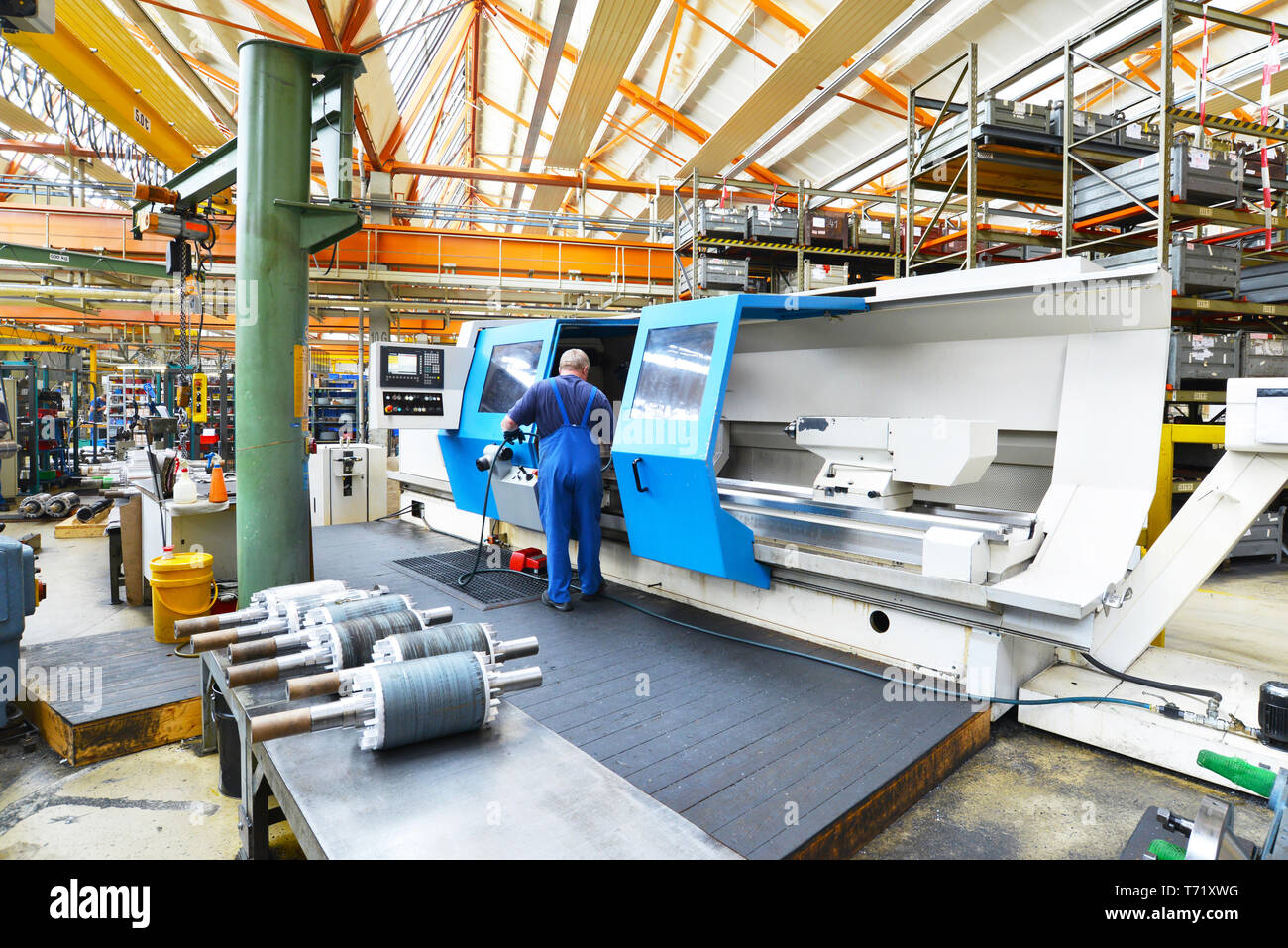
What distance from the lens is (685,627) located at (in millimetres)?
3799

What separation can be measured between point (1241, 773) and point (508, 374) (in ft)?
14.6

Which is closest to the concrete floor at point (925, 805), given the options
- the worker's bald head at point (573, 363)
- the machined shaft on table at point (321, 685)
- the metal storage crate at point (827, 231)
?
the machined shaft on table at point (321, 685)

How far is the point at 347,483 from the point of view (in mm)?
7145

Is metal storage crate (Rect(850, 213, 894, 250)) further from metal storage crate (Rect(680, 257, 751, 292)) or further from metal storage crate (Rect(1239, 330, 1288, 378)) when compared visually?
metal storage crate (Rect(1239, 330, 1288, 378))

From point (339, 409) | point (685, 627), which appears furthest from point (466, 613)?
point (339, 409)

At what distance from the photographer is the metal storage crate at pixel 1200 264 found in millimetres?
4926

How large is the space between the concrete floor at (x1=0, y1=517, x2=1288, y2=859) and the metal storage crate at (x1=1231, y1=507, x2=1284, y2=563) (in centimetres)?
515

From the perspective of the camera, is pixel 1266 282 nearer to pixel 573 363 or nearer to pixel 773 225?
pixel 773 225

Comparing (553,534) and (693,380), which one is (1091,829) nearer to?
(693,380)

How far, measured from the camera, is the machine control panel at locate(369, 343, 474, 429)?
17.0 feet

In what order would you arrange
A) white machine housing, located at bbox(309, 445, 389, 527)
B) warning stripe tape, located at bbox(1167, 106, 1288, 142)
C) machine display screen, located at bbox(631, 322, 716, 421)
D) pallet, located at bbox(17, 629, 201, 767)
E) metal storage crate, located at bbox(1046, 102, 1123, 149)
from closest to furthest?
pallet, located at bbox(17, 629, 201, 767)
machine display screen, located at bbox(631, 322, 716, 421)
warning stripe tape, located at bbox(1167, 106, 1288, 142)
metal storage crate, located at bbox(1046, 102, 1123, 149)
white machine housing, located at bbox(309, 445, 389, 527)

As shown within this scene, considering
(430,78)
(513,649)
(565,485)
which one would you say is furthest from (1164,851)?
(430,78)

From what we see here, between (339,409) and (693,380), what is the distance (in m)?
13.1

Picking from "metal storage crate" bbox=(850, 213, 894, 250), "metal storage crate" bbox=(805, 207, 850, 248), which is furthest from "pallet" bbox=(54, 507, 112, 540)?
"metal storage crate" bbox=(850, 213, 894, 250)
